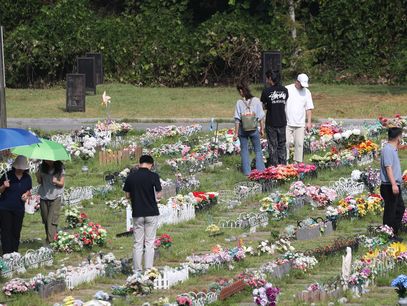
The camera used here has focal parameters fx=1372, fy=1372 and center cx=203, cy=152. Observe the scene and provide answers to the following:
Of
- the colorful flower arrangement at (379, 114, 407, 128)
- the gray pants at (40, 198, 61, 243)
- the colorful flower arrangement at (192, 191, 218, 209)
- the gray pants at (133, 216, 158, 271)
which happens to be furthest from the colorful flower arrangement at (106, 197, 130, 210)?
the colorful flower arrangement at (379, 114, 407, 128)

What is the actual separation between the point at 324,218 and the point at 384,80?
23815mm

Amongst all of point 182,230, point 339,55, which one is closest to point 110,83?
point 339,55

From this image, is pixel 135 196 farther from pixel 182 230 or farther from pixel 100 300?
pixel 182 230

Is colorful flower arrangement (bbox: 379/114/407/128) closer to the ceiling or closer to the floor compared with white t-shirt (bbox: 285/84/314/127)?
closer to the floor

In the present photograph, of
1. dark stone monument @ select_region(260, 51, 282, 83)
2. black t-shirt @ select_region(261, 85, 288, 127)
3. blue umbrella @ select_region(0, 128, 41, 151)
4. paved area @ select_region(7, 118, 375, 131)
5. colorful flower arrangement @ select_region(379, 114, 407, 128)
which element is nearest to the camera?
blue umbrella @ select_region(0, 128, 41, 151)

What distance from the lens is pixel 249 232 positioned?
19.6 metres

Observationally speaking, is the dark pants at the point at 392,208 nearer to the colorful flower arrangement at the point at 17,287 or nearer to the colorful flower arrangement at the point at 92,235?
the colorful flower arrangement at the point at 92,235

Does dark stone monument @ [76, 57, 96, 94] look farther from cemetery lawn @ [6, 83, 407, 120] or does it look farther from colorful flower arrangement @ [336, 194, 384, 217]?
colorful flower arrangement @ [336, 194, 384, 217]

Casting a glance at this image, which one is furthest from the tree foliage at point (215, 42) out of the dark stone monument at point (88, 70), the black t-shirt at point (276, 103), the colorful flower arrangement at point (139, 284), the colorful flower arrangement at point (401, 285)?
the colorful flower arrangement at point (401, 285)

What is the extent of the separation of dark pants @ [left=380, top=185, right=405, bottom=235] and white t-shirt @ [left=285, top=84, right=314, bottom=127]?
6160mm

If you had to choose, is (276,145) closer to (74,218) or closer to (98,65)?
(74,218)

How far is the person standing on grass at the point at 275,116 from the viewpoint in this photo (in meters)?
23.8

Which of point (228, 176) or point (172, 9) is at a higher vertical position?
point (172, 9)

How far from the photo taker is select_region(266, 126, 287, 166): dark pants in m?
24.0
